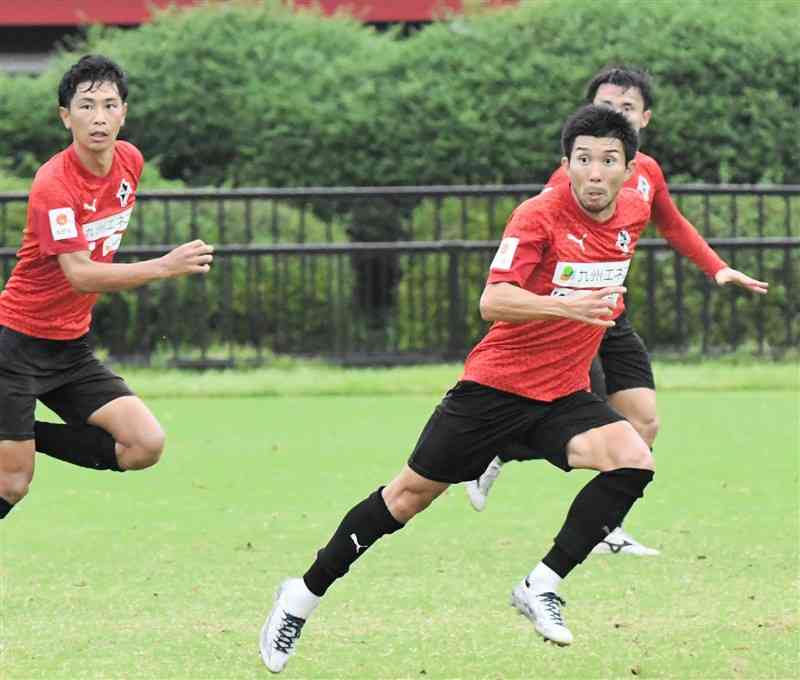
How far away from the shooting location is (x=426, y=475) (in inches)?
277

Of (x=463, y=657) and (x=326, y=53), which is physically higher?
(x=326, y=53)

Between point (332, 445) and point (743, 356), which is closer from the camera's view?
point (332, 445)

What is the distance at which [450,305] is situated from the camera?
605 inches

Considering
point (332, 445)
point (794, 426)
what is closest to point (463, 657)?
point (332, 445)

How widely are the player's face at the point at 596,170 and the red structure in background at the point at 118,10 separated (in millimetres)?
19223

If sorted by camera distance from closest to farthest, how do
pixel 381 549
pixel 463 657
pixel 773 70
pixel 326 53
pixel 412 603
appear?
pixel 463 657 → pixel 412 603 → pixel 381 549 → pixel 773 70 → pixel 326 53

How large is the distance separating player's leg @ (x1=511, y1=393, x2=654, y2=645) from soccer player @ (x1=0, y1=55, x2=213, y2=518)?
160cm

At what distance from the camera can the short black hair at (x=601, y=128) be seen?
700 centimetres

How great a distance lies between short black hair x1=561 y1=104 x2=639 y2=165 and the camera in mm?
6996

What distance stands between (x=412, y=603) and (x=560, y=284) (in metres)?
1.47

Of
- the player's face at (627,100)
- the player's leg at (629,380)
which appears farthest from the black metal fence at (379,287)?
the player's face at (627,100)

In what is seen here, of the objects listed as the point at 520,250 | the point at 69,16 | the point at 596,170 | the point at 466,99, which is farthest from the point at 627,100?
the point at 69,16

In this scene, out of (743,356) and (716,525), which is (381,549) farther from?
(743,356)

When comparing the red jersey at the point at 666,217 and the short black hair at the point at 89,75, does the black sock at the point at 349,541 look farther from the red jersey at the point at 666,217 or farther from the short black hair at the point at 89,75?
the red jersey at the point at 666,217
